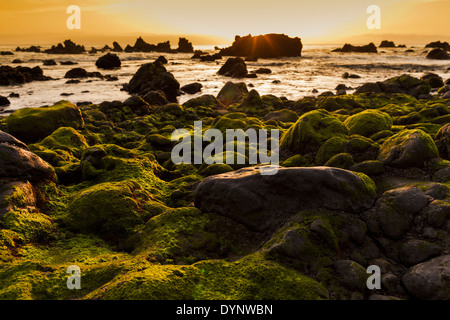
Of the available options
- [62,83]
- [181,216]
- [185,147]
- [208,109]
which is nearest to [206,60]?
[62,83]

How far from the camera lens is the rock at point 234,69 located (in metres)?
51.6

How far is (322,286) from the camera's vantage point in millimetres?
4691

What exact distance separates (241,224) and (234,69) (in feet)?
160

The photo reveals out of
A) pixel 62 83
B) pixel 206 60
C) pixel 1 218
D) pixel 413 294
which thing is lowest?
pixel 413 294

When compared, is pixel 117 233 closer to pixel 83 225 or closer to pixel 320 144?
pixel 83 225

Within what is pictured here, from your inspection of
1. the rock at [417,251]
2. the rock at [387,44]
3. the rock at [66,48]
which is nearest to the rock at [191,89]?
the rock at [417,251]

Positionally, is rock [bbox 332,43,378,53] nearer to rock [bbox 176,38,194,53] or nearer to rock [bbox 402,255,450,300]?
rock [bbox 176,38,194,53]

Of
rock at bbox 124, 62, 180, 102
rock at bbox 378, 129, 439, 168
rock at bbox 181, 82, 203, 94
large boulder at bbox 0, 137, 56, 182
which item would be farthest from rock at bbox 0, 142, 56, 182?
rock at bbox 181, 82, 203, 94

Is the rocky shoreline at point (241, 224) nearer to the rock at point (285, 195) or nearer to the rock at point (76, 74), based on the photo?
the rock at point (285, 195)

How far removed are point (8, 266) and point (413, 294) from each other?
6899 mm

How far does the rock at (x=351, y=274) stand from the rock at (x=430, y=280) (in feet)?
2.34

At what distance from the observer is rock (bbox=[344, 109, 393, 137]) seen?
1102 centimetres

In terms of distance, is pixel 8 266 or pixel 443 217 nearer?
pixel 8 266

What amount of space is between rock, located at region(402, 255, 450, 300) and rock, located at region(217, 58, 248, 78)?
1932 inches
